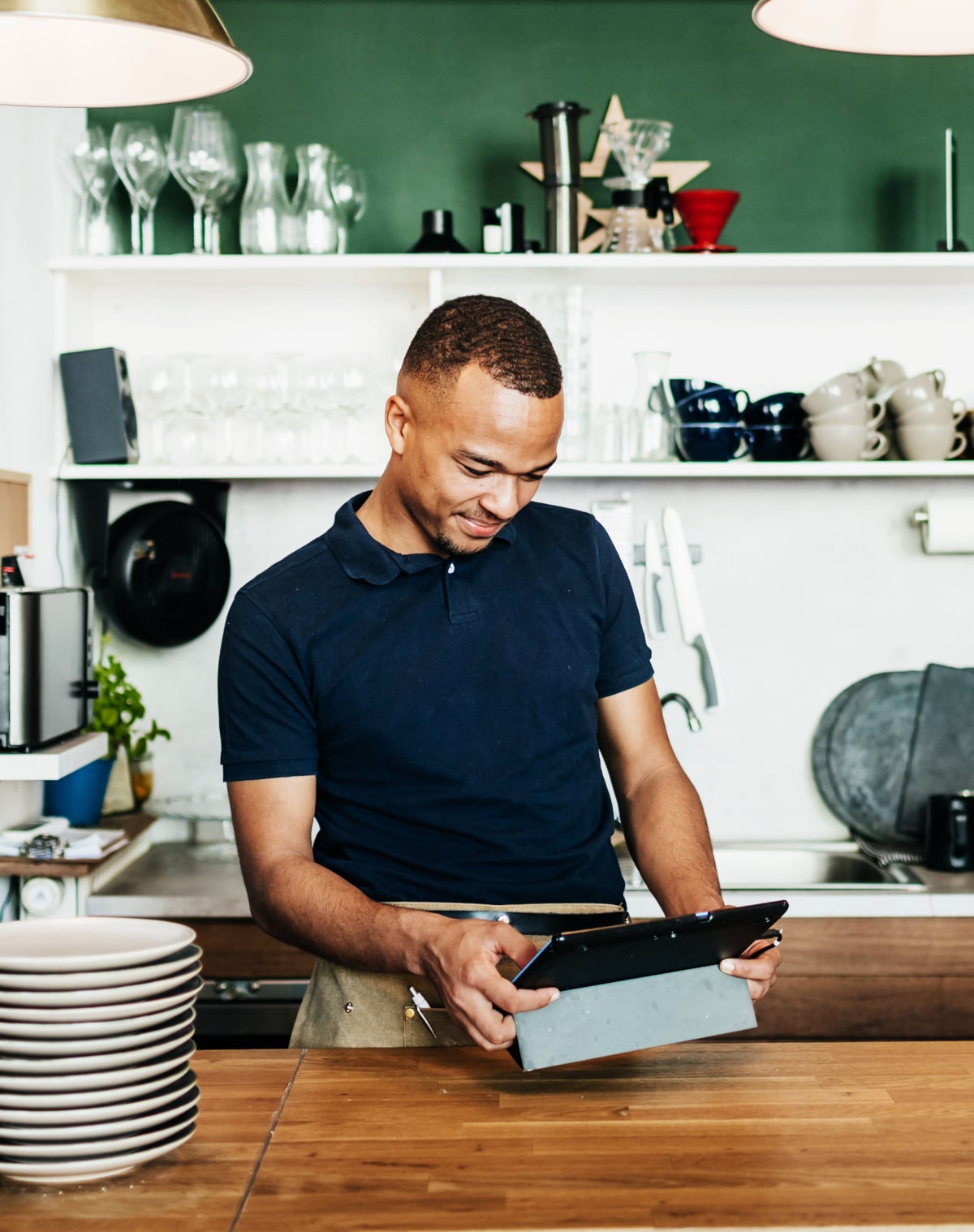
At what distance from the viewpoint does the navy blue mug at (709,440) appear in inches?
106

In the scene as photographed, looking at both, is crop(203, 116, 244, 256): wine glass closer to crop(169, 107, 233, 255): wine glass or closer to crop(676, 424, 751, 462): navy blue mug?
crop(169, 107, 233, 255): wine glass

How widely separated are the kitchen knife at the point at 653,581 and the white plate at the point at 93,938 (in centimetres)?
188

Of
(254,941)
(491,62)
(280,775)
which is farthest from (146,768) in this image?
(491,62)

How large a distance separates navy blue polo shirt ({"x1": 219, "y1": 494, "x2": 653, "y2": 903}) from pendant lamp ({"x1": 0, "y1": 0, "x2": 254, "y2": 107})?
55cm

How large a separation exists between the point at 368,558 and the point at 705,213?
58.0 inches

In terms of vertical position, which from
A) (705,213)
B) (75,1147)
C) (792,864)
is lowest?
(792,864)

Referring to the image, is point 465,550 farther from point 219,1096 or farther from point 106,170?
point 106,170

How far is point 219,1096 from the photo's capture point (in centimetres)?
122

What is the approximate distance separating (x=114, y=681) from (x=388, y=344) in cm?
97

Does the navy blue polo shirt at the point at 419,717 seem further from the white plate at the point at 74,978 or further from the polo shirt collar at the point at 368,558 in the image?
the white plate at the point at 74,978

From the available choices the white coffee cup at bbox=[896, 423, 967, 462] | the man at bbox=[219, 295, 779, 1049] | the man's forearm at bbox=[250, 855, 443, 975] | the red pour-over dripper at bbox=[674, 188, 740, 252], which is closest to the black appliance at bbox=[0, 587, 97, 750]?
the man at bbox=[219, 295, 779, 1049]

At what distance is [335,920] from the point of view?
57.3 inches

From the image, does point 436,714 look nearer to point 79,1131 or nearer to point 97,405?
point 79,1131

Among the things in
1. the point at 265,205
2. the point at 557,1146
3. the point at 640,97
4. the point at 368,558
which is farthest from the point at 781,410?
the point at 557,1146
